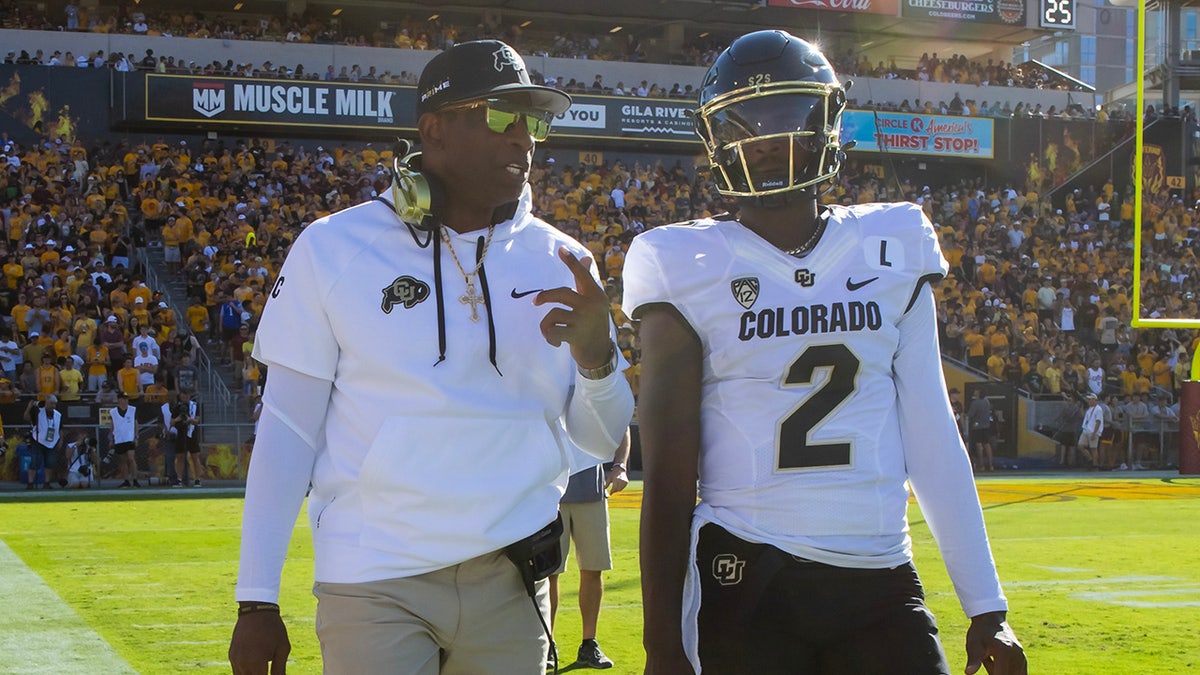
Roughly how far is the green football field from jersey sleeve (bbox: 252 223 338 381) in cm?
386

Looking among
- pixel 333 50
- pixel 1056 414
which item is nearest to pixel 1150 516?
pixel 1056 414

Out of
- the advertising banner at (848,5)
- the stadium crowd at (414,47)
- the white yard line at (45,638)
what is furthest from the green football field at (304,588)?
the advertising banner at (848,5)

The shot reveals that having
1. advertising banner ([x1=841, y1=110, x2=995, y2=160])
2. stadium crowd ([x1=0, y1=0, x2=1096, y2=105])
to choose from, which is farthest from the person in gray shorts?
advertising banner ([x1=841, y1=110, x2=995, y2=160])

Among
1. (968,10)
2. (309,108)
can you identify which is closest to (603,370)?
A: (309,108)

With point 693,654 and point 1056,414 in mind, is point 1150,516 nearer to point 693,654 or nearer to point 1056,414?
point 1056,414

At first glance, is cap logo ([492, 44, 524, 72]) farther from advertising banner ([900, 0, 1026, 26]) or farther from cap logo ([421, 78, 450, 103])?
advertising banner ([900, 0, 1026, 26])

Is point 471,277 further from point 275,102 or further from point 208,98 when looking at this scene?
point 275,102

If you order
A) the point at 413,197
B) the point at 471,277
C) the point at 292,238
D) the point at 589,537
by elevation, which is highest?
the point at 292,238

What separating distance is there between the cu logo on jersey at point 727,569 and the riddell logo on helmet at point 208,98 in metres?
26.5

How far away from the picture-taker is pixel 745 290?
9.07 feet

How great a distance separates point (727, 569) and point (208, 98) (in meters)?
26.7

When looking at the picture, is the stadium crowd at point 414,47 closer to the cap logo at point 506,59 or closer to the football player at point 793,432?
the cap logo at point 506,59

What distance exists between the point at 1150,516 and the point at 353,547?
12.3 m

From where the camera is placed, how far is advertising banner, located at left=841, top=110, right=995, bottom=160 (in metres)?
32.4
